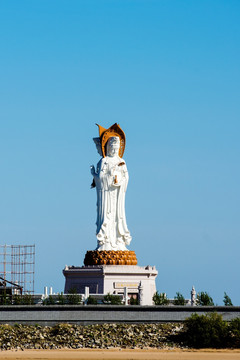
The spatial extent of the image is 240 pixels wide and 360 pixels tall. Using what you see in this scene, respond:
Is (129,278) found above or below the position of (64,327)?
above

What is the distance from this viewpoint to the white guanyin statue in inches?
1793

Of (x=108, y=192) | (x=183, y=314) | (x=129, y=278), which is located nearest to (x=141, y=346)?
(x=183, y=314)

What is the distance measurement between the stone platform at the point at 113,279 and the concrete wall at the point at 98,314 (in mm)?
8565

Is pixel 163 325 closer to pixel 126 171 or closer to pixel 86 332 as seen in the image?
pixel 86 332

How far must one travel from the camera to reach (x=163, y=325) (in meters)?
33.0

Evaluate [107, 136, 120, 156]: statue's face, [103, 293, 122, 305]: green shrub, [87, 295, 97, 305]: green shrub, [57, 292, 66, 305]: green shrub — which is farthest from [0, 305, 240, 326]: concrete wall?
[107, 136, 120, 156]: statue's face

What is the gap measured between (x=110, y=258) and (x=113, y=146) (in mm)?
5735

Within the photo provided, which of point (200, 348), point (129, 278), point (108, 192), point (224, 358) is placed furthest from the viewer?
point (108, 192)

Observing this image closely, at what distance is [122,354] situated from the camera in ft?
98.3

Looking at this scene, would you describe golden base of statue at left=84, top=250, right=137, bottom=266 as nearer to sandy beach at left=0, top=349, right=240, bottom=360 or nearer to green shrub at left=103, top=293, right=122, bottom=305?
green shrub at left=103, top=293, right=122, bottom=305

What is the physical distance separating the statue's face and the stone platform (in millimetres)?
5954

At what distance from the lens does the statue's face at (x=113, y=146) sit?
150ft

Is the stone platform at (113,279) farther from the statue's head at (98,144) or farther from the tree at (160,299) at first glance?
the statue's head at (98,144)

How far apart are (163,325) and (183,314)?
2.91 feet
